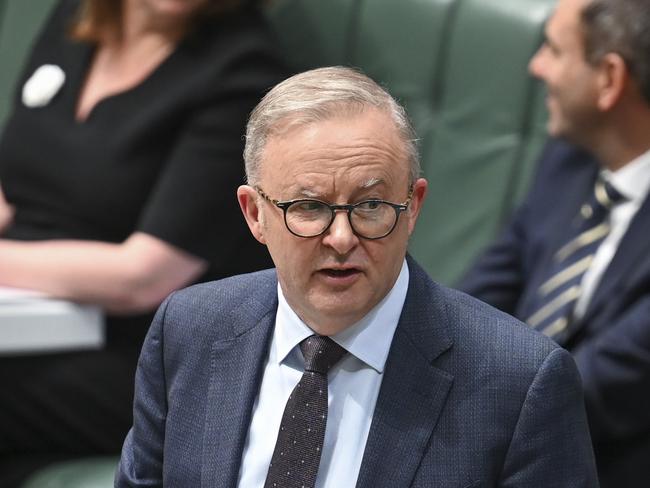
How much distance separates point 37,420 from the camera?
2.48 meters

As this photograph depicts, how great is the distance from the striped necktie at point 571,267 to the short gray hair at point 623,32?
19 cm

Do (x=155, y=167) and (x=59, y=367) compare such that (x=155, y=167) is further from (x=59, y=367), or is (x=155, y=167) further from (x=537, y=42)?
(x=537, y=42)

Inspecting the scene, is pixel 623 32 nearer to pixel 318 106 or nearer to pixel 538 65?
pixel 538 65

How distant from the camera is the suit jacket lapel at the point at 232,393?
4.65 feet

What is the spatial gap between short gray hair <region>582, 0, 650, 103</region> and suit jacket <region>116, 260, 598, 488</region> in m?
0.93

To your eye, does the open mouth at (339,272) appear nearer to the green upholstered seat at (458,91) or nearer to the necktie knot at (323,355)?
the necktie knot at (323,355)

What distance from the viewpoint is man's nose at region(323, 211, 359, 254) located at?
1314mm

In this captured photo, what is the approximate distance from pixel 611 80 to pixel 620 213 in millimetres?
226

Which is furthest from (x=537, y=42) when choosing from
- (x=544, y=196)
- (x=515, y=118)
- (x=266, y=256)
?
(x=266, y=256)

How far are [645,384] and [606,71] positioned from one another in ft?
1.78

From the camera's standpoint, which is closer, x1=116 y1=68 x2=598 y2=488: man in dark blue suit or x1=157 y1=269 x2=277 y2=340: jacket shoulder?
x1=116 y1=68 x2=598 y2=488: man in dark blue suit

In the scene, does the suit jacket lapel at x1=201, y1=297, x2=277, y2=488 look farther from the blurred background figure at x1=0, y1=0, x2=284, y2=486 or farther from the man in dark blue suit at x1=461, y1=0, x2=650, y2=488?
the blurred background figure at x1=0, y1=0, x2=284, y2=486

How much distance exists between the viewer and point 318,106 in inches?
52.2

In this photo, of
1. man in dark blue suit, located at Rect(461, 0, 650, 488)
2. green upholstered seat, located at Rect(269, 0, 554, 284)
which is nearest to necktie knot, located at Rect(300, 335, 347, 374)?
man in dark blue suit, located at Rect(461, 0, 650, 488)
